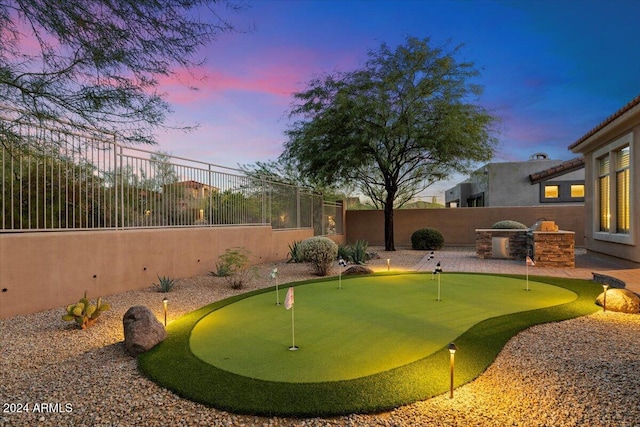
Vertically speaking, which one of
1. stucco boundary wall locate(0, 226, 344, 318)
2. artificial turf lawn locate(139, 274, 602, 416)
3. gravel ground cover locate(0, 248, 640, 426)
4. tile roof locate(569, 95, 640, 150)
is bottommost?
gravel ground cover locate(0, 248, 640, 426)

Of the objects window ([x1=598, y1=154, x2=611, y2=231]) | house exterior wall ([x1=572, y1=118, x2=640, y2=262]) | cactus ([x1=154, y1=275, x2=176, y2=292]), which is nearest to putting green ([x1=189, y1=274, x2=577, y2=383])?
cactus ([x1=154, y1=275, x2=176, y2=292])

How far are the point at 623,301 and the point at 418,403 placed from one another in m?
5.02

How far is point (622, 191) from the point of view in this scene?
425 inches

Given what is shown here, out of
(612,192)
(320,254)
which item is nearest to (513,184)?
(612,192)

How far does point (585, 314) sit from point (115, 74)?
7.73 metres

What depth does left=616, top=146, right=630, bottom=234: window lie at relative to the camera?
414 inches

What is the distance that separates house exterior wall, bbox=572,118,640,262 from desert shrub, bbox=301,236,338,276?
810 cm

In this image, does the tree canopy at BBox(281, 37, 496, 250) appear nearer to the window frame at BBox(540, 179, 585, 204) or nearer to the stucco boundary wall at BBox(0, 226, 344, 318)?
the stucco boundary wall at BBox(0, 226, 344, 318)

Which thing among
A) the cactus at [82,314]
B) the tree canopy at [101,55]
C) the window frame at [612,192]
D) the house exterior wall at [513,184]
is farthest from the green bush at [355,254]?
the house exterior wall at [513,184]

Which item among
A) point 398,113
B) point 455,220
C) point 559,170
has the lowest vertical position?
point 455,220

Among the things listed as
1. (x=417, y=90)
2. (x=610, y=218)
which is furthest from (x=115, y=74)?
(x=610, y=218)

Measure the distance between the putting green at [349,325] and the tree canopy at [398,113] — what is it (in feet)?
27.4

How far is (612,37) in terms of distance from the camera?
10688mm

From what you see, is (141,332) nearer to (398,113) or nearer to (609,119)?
(609,119)
